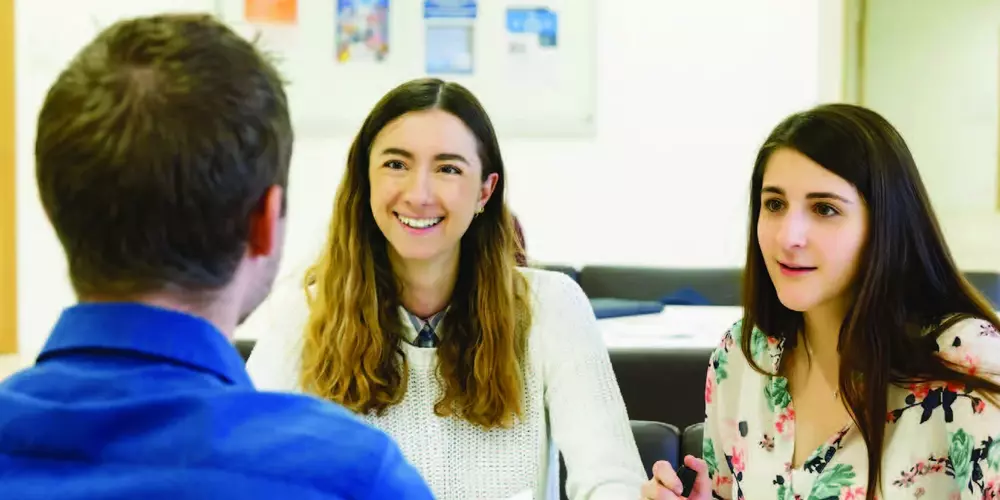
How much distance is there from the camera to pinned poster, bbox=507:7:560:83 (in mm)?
4598

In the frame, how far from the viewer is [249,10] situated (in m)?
4.71

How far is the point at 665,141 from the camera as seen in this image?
4617 mm

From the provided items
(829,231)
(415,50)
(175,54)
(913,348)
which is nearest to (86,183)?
(175,54)

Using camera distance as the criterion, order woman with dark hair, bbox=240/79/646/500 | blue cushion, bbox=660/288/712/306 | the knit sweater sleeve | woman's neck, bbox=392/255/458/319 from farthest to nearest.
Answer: blue cushion, bbox=660/288/712/306 → woman's neck, bbox=392/255/458/319 → woman with dark hair, bbox=240/79/646/500 → the knit sweater sleeve

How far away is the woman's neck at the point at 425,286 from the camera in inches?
66.8

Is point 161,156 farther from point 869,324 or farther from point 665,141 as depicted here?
point 665,141

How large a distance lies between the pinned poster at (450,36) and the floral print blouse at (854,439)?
320cm

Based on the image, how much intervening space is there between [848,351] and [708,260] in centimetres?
329

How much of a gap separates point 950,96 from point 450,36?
2389 mm

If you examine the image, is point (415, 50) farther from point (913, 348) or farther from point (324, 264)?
point (913, 348)

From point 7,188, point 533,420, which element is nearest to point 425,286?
point 533,420

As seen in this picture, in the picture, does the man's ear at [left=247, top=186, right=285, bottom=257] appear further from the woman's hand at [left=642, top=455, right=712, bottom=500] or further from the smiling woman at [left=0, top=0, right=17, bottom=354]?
the smiling woman at [left=0, top=0, right=17, bottom=354]

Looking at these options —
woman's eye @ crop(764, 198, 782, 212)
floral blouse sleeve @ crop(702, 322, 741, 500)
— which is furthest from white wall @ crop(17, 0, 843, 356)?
woman's eye @ crop(764, 198, 782, 212)

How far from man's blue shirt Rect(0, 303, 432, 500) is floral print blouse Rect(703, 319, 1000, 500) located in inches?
35.7
